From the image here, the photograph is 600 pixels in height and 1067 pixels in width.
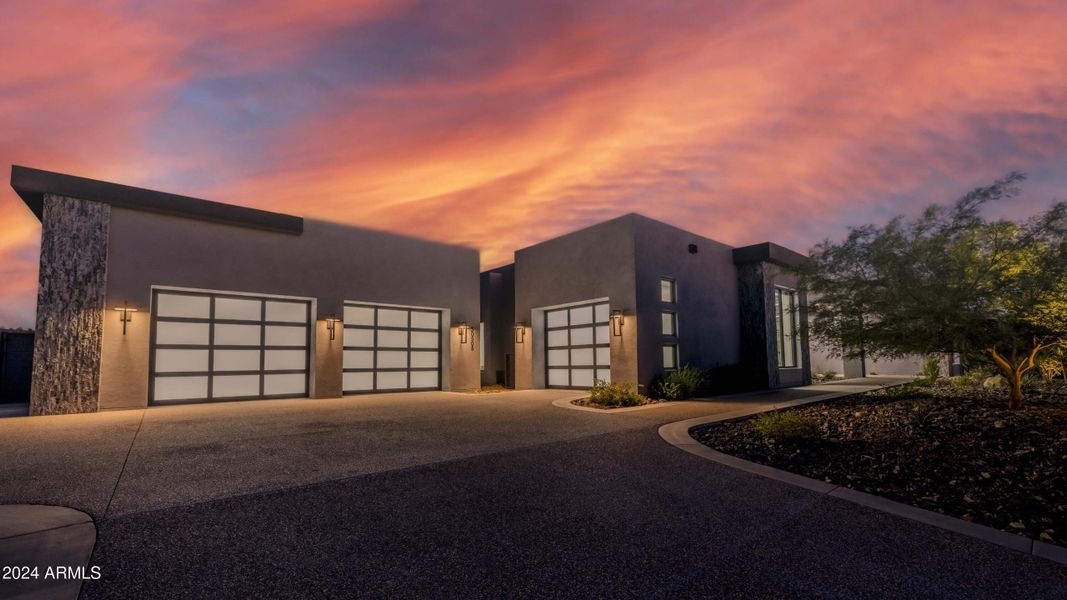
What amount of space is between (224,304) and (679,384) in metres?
12.5

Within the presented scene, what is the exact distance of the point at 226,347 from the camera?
1273cm

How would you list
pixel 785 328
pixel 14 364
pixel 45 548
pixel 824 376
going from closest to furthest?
pixel 45 548 < pixel 14 364 < pixel 785 328 < pixel 824 376

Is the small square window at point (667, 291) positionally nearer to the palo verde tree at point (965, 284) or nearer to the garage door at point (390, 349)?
the palo verde tree at point (965, 284)

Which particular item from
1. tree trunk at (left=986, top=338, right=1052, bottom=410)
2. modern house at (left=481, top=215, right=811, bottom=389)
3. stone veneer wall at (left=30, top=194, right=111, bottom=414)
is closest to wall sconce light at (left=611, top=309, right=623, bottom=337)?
modern house at (left=481, top=215, right=811, bottom=389)

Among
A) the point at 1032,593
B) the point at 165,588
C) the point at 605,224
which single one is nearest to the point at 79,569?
the point at 165,588

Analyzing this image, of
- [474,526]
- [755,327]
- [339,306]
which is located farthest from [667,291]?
[474,526]

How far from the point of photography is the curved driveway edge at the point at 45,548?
2.64m

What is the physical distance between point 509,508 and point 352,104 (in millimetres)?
8534

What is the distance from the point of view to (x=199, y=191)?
39.3 feet

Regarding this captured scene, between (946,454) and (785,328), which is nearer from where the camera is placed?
(946,454)

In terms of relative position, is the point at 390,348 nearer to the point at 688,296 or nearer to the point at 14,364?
the point at 14,364

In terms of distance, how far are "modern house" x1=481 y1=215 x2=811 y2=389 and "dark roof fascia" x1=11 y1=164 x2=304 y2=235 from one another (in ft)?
26.7

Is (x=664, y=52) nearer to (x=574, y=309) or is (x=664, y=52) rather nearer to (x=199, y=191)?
(x=574, y=309)

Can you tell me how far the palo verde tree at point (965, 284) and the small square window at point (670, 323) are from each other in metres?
6.61
